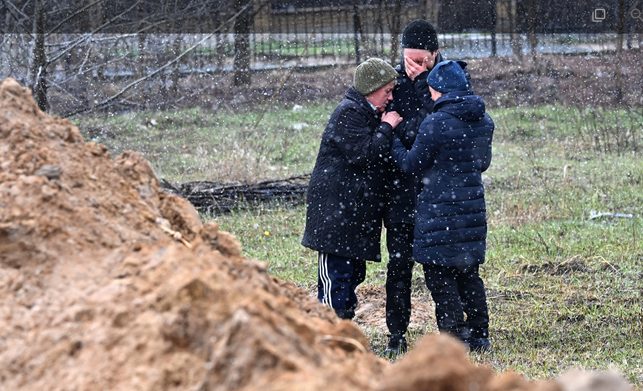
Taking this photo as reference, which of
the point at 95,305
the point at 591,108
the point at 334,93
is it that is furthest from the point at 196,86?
the point at 95,305

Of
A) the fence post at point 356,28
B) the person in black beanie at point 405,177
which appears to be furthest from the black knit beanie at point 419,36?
the fence post at point 356,28

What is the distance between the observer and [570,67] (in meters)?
16.1

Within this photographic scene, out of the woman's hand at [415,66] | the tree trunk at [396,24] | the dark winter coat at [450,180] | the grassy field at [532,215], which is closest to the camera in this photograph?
the dark winter coat at [450,180]

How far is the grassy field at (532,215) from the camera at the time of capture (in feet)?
15.1

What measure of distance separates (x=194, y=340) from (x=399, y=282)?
2843mm

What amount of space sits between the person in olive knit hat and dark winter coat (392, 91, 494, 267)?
27cm

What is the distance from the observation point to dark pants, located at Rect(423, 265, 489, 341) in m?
4.11

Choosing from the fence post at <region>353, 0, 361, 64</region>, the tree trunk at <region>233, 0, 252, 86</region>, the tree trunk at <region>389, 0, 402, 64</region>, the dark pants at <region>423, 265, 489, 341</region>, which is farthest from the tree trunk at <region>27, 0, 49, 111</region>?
the fence post at <region>353, 0, 361, 64</region>

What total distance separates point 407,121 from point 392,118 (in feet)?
A: 0.34

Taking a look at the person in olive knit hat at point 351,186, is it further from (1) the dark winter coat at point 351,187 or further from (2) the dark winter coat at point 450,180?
(2) the dark winter coat at point 450,180

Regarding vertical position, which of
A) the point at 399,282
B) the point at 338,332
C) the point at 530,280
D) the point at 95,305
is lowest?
the point at 530,280

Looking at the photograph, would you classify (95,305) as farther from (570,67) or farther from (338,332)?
(570,67)

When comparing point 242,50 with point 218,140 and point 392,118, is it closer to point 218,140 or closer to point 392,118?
point 218,140

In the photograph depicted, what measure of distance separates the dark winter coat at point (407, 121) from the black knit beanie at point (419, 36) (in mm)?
164
